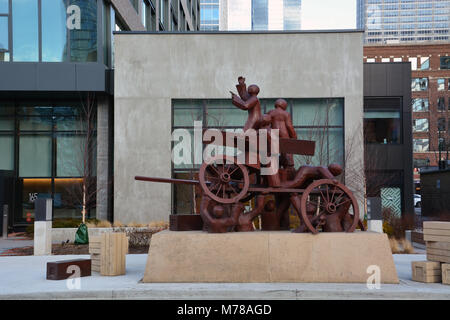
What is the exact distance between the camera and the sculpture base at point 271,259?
877cm

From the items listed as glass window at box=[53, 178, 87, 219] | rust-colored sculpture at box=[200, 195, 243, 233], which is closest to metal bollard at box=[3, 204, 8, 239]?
glass window at box=[53, 178, 87, 219]

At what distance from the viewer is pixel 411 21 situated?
192250mm

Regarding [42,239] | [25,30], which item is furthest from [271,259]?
[25,30]

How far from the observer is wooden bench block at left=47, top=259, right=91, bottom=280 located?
9.42 meters

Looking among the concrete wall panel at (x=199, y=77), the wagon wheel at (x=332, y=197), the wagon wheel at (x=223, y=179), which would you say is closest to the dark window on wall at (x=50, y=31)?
the concrete wall panel at (x=199, y=77)

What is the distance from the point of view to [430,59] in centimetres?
6322

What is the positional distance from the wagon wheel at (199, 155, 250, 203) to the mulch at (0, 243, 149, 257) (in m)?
6.85

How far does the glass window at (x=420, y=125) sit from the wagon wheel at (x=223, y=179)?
2140 inches

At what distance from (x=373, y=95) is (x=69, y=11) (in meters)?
14.6

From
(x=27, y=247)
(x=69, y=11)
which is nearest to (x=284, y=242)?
(x=27, y=247)

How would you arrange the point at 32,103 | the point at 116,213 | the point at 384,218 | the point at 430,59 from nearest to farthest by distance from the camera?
the point at 384,218 → the point at 116,213 → the point at 32,103 → the point at 430,59

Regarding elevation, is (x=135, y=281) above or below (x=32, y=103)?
below

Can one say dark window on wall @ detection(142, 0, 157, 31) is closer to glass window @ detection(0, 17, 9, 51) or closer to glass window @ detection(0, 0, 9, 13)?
glass window @ detection(0, 0, 9, 13)

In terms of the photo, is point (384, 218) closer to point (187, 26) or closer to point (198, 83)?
point (198, 83)
